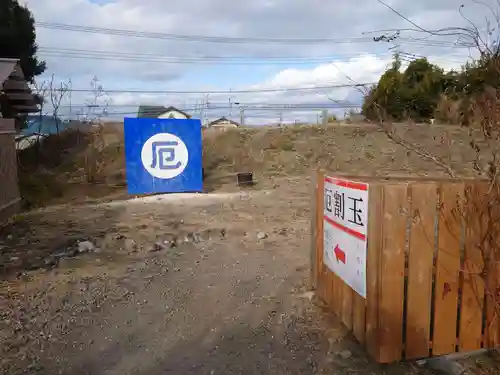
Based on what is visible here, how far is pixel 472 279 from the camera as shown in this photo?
350cm

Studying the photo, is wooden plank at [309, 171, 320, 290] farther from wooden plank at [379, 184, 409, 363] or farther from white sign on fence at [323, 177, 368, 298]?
wooden plank at [379, 184, 409, 363]

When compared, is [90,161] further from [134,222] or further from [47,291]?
[47,291]

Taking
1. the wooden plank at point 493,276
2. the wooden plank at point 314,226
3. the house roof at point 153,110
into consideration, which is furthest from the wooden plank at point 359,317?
the house roof at point 153,110

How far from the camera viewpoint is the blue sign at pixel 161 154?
1119 cm

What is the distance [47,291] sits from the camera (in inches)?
196

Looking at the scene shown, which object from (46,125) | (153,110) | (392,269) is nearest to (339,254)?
(392,269)

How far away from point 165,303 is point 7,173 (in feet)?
26.6

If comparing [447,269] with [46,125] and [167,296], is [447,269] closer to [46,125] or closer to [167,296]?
[167,296]

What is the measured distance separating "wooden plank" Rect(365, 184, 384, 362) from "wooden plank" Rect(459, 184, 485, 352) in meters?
0.66

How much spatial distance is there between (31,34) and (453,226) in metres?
23.7

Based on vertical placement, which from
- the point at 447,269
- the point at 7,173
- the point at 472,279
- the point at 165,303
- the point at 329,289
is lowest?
the point at 165,303

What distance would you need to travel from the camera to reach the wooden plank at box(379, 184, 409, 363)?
10.7 feet

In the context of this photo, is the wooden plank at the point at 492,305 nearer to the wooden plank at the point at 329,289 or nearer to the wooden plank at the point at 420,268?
the wooden plank at the point at 420,268

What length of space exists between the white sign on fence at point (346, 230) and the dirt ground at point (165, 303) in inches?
22.2
